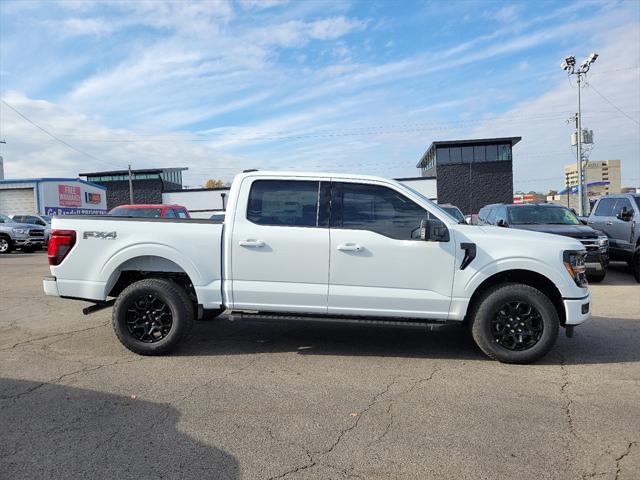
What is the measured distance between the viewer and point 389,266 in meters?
5.04

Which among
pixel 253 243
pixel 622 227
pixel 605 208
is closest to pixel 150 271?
pixel 253 243

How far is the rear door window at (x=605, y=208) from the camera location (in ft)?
40.2

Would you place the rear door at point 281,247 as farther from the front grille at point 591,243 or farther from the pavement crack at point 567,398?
the front grille at point 591,243

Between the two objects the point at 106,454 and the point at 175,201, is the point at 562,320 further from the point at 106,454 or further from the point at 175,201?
the point at 175,201

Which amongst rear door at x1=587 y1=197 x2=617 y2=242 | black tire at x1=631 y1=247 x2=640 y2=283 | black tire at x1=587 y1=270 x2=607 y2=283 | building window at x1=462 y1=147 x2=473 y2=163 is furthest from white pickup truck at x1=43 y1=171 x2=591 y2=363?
building window at x1=462 y1=147 x2=473 y2=163

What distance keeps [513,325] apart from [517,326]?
4 centimetres

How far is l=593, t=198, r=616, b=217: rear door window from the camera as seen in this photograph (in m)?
12.3

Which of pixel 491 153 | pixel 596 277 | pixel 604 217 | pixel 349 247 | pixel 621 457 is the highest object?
pixel 491 153

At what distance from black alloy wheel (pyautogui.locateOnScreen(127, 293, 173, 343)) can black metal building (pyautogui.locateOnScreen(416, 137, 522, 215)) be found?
3665cm

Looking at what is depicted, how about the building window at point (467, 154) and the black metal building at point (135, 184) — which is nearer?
the building window at point (467, 154)

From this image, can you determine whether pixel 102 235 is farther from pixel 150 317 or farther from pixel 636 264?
pixel 636 264

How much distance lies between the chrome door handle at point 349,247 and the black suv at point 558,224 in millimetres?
6387

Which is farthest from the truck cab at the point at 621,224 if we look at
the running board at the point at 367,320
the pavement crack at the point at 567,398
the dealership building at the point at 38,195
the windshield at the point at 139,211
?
the dealership building at the point at 38,195

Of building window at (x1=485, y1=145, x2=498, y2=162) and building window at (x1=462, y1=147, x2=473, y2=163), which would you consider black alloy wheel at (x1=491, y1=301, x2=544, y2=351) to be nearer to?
building window at (x1=462, y1=147, x2=473, y2=163)
